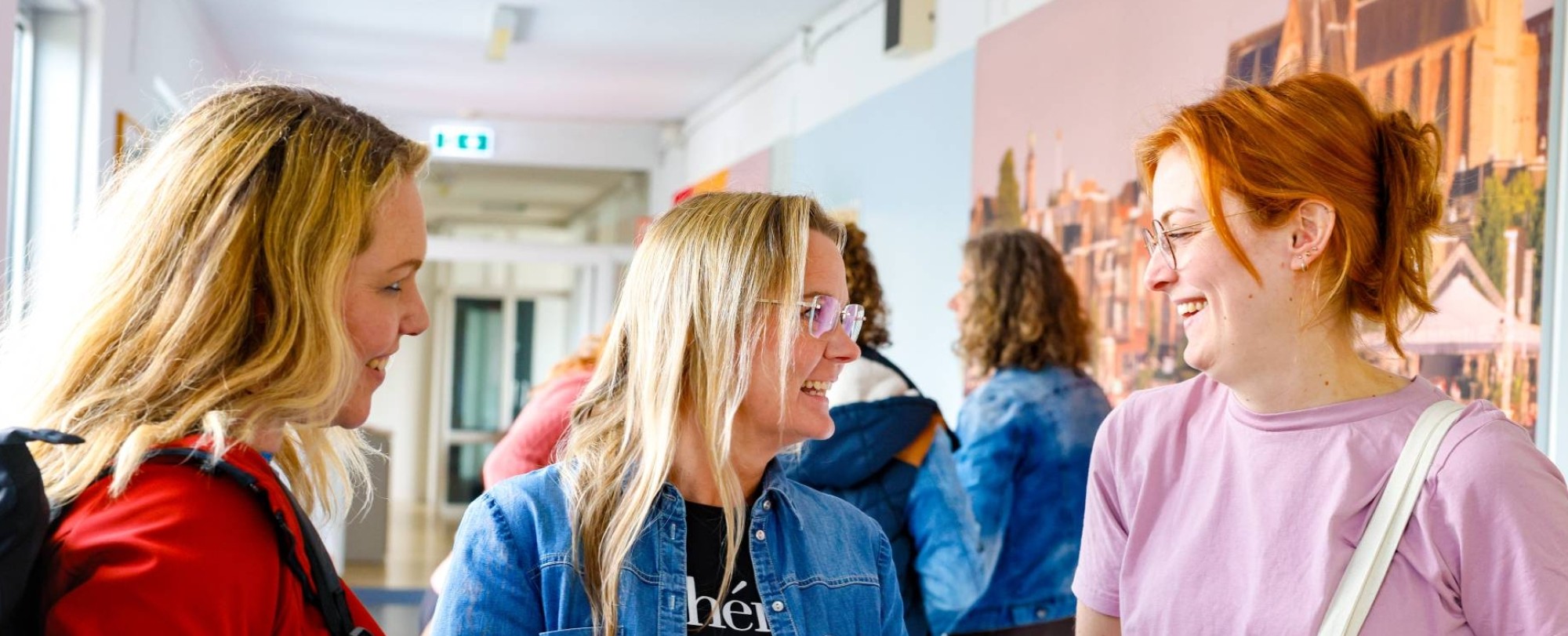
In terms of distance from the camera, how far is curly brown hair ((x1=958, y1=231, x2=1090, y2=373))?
3424 millimetres

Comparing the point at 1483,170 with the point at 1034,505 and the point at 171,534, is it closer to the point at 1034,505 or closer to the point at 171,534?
the point at 1034,505

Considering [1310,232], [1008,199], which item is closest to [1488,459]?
[1310,232]

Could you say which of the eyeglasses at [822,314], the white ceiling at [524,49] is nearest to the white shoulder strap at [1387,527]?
the eyeglasses at [822,314]

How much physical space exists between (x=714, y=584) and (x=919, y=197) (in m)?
4.89

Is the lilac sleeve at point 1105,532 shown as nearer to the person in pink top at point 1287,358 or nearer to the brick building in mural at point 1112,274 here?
the person in pink top at point 1287,358

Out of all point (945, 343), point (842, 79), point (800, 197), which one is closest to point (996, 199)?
point (945, 343)

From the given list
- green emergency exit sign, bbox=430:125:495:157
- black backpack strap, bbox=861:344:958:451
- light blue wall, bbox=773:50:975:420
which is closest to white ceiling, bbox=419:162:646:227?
green emergency exit sign, bbox=430:125:495:157

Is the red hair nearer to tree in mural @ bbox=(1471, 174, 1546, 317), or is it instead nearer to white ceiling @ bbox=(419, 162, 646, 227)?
tree in mural @ bbox=(1471, 174, 1546, 317)

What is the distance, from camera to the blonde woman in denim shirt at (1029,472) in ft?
10.6

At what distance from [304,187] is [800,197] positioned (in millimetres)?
679

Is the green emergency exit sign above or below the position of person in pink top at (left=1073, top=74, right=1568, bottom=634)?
above

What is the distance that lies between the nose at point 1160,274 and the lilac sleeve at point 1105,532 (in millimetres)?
200

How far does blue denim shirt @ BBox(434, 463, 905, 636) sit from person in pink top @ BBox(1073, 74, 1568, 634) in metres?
0.38

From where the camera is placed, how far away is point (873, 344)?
3.04 metres
